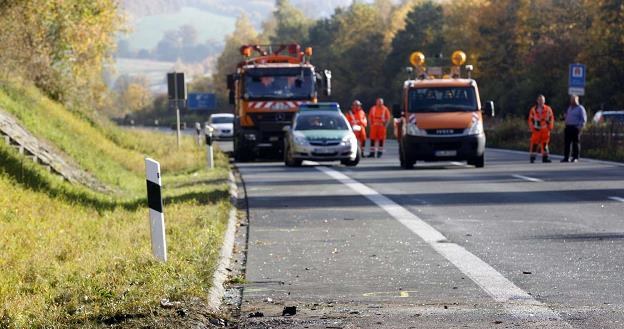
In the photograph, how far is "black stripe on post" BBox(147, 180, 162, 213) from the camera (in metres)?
11.6

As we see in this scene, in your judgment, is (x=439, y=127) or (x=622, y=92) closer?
(x=439, y=127)

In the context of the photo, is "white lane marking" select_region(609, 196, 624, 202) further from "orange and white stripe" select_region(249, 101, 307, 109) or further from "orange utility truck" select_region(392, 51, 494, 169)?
"orange and white stripe" select_region(249, 101, 307, 109)

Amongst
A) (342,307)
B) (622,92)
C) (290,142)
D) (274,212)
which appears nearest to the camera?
(342,307)

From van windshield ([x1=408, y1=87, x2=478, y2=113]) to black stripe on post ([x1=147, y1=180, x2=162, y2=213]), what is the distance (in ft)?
64.6

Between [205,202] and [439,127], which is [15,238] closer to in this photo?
[205,202]

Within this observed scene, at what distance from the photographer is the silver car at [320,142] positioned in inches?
1308

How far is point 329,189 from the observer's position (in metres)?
23.7

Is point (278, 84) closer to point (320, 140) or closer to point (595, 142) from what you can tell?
point (320, 140)

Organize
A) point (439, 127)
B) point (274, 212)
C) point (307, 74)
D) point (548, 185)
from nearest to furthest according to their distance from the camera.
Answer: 1. point (274, 212)
2. point (548, 185)
3. point (439, 127)
4. point (307, 74)

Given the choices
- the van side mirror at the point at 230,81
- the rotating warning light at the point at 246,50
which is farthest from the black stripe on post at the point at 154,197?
the rotating warning light at the point at 246,50

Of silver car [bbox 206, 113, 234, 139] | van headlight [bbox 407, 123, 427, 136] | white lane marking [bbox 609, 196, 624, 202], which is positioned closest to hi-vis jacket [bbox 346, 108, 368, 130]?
van headlight [bbox 407, 123, 427, 136]

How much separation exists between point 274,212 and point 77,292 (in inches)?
355

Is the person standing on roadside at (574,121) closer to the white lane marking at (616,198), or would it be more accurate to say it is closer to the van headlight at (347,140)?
the van headlight at (347,140)

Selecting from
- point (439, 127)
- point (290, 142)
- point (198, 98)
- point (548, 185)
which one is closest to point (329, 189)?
point (548, 185)
